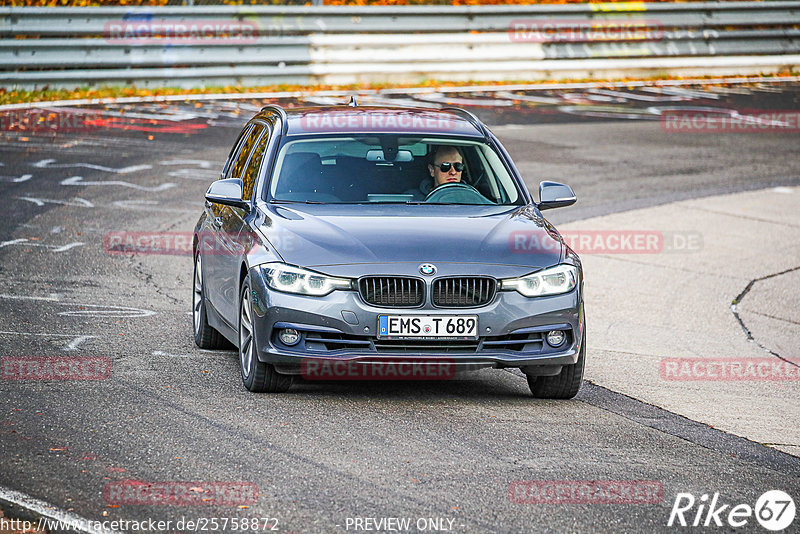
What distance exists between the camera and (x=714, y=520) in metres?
5.61

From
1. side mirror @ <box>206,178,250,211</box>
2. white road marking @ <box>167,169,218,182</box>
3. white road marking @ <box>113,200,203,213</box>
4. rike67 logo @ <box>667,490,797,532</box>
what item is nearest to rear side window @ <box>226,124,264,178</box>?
side mirror @ <box>206,178,250,211</box>

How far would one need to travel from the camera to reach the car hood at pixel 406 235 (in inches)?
292

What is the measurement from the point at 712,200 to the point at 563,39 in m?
12.3

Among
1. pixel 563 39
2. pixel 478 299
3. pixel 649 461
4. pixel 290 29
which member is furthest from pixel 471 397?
pixel 563 39

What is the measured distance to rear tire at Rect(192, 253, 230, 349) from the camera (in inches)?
357

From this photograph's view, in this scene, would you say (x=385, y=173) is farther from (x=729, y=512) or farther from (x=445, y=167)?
(x=729, y=512)

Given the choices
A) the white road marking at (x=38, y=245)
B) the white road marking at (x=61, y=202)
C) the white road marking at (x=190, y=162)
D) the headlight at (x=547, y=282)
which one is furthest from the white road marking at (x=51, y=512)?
the white road marking at (x=190, y=162)

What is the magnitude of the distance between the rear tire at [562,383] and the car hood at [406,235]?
2.14 ft

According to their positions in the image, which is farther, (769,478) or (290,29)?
(290,29)

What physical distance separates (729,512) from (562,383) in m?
2.21

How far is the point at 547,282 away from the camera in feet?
24.6

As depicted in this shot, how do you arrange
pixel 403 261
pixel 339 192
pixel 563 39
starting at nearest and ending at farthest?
pixel 403 261 < pixel 339 192 < pixel 563 39

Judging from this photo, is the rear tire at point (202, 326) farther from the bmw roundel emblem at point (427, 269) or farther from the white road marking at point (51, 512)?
the white road marking at point (51, 512)

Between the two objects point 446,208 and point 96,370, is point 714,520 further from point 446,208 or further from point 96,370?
point 96,370
